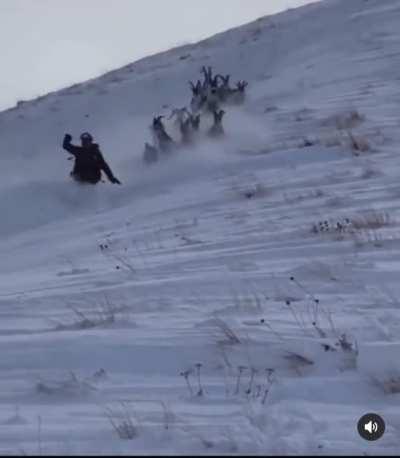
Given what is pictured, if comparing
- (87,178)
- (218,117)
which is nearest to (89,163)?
(87,178)

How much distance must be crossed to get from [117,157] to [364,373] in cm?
1274

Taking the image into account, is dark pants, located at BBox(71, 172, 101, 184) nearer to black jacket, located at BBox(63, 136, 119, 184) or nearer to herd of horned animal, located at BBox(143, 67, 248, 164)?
black jacket, located at BBox(63, 136, 119, 184)

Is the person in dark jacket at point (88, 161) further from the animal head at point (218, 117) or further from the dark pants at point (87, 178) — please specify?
the animal head at point (218, 117)

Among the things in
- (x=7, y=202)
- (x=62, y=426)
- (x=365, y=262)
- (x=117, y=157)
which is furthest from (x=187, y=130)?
(x=62, y=426)

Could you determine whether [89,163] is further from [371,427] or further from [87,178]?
[371,427]

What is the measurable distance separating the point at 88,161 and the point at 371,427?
1132 cm

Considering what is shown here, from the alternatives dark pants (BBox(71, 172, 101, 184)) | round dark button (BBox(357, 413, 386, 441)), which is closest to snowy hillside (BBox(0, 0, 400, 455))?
round dark button (BBox(357, 413, 386, 441))

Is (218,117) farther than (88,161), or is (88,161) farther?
(218,117)

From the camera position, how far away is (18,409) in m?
5.59

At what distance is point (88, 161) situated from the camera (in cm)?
1582

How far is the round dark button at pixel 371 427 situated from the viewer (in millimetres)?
4785

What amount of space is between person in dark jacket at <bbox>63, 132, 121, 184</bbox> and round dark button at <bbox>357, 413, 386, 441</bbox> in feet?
35.4

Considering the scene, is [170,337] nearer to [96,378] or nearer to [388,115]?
[96,378]

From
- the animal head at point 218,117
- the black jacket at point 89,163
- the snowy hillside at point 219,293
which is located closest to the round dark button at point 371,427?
the snowy hillside at point 219,293
